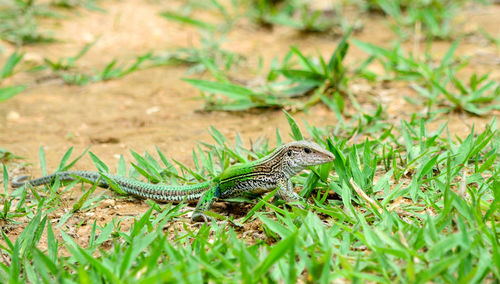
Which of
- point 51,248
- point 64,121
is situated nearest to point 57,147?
point 64,121

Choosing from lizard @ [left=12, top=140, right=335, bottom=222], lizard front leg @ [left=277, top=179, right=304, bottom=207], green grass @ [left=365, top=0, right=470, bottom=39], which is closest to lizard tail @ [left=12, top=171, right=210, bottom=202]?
lizard @ [left=12, top=140, right=335, bottom=222]

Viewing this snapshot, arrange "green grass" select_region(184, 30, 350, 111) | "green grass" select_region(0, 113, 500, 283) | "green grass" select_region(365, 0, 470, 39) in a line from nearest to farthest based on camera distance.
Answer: "green grass" select_region(0, 113, 500, 283) < "green grass" select_region(184, 30, 350, 111) < "green grass" select_region(365, 0, 470, 39)

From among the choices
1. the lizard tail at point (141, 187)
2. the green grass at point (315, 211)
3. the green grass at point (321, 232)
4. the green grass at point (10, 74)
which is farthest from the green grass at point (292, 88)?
the green grass at point (10, 74)

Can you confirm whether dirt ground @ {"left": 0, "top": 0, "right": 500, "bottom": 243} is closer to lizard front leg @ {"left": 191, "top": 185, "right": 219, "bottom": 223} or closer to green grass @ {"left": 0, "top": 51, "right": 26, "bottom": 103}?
green grass @ {"left": 0, "top": 51, "right": 26, "bottom": 103}

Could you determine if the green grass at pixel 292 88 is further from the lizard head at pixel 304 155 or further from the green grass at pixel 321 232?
the lizard head at pixel 304 155

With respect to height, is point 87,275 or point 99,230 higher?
point 87,275

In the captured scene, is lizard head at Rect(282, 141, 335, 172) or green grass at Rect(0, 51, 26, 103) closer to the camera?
lizard head at Rect(282, 141, 335, 172)

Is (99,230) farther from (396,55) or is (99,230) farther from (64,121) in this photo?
(396,55)
